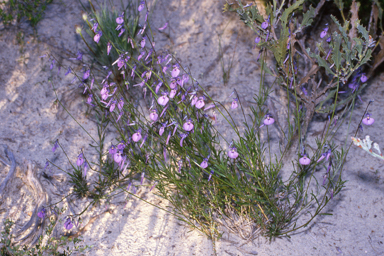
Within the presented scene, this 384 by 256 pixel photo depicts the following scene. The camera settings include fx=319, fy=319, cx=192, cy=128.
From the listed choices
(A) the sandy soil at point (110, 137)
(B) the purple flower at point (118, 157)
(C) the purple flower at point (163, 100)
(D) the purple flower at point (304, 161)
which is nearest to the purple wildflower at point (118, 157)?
(B) the purple flower at point (118, 157)

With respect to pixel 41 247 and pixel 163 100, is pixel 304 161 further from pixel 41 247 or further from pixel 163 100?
pixel 41 247

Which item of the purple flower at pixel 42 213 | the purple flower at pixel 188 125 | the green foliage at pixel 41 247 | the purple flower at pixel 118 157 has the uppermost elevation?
the purple flower at pixel 188 125

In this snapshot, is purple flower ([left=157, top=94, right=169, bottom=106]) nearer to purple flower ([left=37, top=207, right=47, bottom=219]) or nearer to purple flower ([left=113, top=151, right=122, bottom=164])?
purple flower ([left=113, top=151, right=122, bottom=164])

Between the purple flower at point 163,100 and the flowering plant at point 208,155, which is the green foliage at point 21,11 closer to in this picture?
the flowering plant at point 208,155

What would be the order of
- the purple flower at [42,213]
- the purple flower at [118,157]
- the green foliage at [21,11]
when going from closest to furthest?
1. the purple flower at [118,157]
2. the purple flower at [42,213]
3. the green foliage at [21,11]

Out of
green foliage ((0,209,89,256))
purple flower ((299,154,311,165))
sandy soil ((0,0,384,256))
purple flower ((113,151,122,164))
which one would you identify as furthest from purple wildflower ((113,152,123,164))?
purple flower ((299,154,311,165))

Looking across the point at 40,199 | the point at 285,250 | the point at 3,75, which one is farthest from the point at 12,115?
the point at 285,250

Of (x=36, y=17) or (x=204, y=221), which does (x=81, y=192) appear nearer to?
(x=204, y=221)
